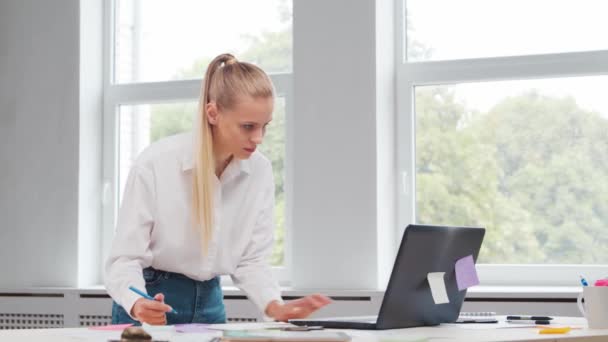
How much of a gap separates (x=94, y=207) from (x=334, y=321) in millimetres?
2472

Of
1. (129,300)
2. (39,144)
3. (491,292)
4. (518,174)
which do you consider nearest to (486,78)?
(518,174)

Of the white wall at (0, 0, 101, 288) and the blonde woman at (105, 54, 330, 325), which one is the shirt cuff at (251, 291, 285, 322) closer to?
the blonde woman at (105, 54, 330, 325)

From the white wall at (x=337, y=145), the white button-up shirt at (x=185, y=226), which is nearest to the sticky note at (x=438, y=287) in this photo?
the white button-up shirt at (x=185, y=226)

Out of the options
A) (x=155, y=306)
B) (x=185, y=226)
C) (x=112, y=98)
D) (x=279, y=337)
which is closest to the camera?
(x=279, y=337)

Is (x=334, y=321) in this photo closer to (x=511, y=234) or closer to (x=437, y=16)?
(x=511, y=234)

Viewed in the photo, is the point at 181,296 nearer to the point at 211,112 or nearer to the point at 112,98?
the point at 211,112

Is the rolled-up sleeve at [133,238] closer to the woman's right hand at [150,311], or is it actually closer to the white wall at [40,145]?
the woman's right hand at [150,311]

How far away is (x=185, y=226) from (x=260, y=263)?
25cm

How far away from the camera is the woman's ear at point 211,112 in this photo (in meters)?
2.32

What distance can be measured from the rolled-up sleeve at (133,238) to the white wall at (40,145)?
1.98 meters

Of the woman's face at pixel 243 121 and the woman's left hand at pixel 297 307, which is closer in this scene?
the woman's left hand at pixel 297 307

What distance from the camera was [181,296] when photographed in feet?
7.70

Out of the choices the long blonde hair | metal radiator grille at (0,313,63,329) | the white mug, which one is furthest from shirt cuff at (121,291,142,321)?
metal radiator grille at (0,313,63,329)

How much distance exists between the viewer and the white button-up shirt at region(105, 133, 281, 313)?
2.24 meters
